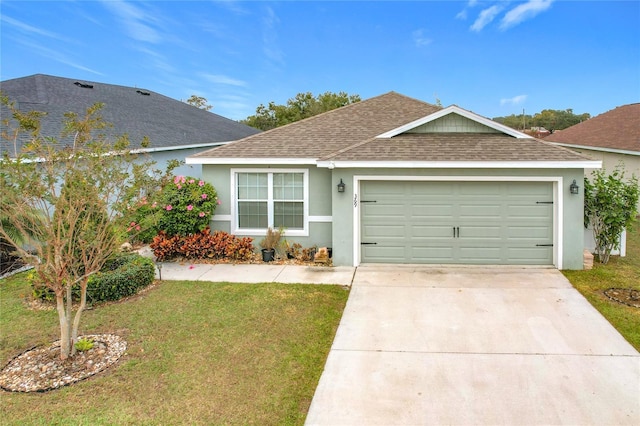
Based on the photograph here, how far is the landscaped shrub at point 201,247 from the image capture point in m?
10.3

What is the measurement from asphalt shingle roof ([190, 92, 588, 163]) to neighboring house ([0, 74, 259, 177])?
4204mm

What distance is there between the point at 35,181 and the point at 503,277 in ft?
27.3

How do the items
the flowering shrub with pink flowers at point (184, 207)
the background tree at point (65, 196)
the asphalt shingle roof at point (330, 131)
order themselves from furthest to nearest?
the asphalt shingle roof at point (330, 131) < the flowering shrub with pink flowers at point (184, 207) < the background tree at point (65, 196)

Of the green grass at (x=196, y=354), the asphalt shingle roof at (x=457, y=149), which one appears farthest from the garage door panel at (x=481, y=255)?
the green grass at (x=196, y=354)

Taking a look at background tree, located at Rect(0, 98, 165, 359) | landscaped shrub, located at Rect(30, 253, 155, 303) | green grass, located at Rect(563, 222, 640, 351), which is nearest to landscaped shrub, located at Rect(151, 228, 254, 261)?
landscaped shrub, located at Rect(30, 253, 155, 303)

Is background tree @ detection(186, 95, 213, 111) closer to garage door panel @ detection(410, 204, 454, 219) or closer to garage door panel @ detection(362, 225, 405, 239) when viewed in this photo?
garage door panel @ detection(362, 225, 405, 239)

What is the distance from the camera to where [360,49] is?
25734 millimetres

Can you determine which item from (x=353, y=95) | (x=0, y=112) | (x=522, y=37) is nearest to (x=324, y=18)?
(x=522, y=37)

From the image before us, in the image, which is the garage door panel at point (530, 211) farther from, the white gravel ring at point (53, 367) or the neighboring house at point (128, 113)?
the neighboring house at point (128, 113)

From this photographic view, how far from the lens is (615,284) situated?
8234mm

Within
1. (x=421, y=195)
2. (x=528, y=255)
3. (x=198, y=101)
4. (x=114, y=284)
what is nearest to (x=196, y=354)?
(x=114, y=284)

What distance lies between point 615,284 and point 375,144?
5823 mm

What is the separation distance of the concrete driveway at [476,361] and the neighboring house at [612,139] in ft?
42.1

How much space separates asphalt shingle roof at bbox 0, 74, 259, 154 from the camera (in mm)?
14797
